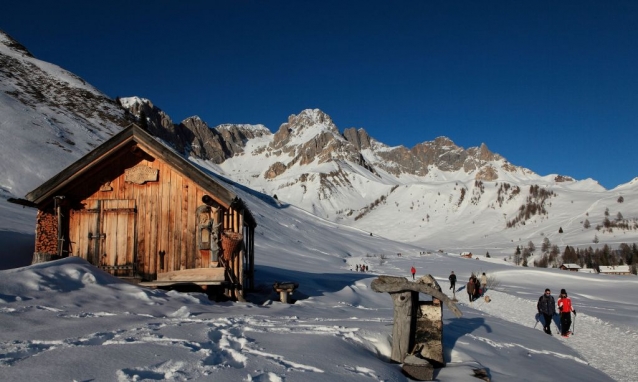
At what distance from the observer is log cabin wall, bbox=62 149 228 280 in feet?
43.3

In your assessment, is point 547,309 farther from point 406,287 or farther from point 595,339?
point 406,287

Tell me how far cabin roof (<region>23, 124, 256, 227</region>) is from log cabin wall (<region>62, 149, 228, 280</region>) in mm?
319

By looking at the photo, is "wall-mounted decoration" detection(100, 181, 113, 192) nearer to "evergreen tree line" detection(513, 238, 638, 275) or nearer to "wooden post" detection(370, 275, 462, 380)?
"wooden post" detection(370, 275, 462, 380)

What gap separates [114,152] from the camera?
533 inches

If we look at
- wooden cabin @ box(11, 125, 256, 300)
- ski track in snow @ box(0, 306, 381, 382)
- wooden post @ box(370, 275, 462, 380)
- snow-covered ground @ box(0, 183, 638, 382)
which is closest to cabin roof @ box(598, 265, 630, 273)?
snow-covered ground @ box(0, 183, 638, 382)

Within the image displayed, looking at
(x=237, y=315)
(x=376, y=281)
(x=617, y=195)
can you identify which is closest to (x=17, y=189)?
(x=237, y=315)

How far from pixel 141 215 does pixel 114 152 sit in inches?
80.1

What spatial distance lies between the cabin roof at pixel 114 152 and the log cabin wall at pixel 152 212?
12.6 inches

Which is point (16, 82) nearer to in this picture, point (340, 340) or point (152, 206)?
point (152, 206)

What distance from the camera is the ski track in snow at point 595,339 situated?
10.8 meters

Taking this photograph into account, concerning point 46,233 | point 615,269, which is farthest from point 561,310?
point 615,269

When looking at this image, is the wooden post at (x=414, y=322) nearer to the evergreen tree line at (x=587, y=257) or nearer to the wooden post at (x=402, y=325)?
the wooden post at (x=402, y=325)

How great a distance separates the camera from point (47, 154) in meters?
40.2

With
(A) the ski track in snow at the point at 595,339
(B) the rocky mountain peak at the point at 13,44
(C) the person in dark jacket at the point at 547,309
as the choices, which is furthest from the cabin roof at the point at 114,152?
(B) the rocky mountain peak at the point at 13,44
